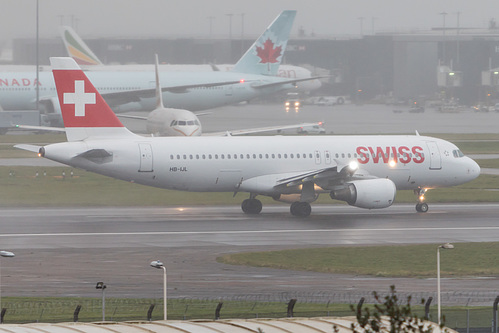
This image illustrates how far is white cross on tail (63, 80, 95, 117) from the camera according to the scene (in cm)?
5178

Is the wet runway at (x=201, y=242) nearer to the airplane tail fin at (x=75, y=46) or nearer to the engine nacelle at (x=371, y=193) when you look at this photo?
the engine nacelle at (x=371, y=193)

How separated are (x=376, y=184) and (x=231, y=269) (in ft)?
49.4

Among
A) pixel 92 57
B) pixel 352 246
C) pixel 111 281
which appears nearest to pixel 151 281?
pixel 111 281

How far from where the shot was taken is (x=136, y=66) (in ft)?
424

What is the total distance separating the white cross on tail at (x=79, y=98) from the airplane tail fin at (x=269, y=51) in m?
67.4

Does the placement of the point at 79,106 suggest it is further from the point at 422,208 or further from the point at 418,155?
the point at 422,208

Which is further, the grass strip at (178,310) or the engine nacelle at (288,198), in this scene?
the engine nacelle at (288,198)

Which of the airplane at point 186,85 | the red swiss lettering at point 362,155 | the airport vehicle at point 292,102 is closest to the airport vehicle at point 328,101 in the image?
the airport vehicle at point 292,102

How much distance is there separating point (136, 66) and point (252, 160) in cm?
7860

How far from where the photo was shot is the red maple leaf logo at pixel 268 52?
11838 centimetres

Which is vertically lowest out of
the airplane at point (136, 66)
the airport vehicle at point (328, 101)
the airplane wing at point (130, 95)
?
the airplane wing at point (130, 95)

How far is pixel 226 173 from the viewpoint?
52.4m

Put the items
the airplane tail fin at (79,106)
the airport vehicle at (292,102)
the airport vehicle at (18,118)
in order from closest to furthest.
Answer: the airplane tail fin at (79,106) < the airport vehicle at (18,118) < the airport vehicle at (292,102)

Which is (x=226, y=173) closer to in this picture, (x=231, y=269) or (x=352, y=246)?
(x=352, y=246)
